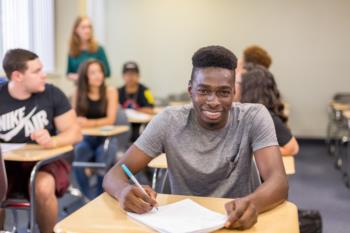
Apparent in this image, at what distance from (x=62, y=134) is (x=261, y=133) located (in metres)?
1.50

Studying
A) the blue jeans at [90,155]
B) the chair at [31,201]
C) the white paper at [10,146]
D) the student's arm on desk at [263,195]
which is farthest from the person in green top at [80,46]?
the student's arm on desk at [263,195]

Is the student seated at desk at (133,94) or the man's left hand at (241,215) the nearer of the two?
the man's left hand at (241,215)

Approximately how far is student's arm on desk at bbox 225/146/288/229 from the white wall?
556 centimetres

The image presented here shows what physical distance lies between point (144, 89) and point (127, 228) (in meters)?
4.18

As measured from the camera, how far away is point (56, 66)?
5.82m

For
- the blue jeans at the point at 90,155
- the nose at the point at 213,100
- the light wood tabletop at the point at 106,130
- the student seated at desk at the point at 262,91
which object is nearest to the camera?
the nose at the point at 213,100

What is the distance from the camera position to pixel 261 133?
1.77m

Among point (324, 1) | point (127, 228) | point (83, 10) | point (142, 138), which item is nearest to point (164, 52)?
point (83, 10)

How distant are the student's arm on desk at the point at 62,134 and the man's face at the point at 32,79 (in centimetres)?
22

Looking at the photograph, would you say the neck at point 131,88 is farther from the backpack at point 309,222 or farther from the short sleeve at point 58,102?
the backpack at point 309,222

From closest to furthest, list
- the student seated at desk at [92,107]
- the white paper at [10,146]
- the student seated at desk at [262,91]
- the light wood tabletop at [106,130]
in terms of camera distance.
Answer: the white paper at [10,146]
the student seated at desk at [262,91]
the light wood tabletop at [106,130]
the student seated at desk at [92,107]

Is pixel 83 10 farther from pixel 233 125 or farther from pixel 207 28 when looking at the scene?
pixel 233 125

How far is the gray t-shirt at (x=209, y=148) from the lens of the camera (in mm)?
1803

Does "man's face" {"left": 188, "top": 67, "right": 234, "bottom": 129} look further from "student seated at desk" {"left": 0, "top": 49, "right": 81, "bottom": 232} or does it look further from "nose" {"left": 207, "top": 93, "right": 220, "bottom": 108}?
"student seated at desk" {"left": 0, "top": 49, "right": 81, "bottom": 232}
